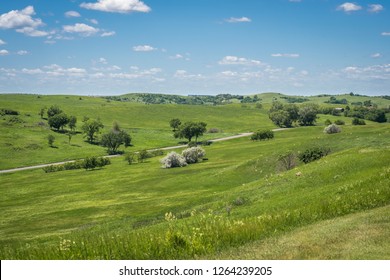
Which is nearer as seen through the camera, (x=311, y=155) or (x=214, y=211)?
(x=214, y=211)

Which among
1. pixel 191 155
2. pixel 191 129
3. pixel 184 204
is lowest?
pixel 184 204

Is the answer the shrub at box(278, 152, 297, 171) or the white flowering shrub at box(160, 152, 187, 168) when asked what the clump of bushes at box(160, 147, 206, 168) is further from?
the shrub at box(278, 152, 297, 171)

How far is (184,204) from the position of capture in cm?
4778

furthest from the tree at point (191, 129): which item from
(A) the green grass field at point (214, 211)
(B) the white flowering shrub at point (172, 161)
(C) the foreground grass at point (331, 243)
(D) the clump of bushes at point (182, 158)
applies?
(C) the foreground grass at point (331, 243)

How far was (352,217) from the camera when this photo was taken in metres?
16.8

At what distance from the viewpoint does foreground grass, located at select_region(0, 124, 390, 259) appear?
15.1 metres

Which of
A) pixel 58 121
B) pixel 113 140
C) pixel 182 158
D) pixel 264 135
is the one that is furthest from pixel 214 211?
pixel 58 121

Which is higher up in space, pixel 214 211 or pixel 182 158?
pixel 214 211

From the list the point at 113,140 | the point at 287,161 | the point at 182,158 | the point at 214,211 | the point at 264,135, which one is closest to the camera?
the point at 214,211

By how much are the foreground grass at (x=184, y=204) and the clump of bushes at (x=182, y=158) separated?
13.4 feet

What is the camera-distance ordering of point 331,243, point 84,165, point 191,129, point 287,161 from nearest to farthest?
point 331,243, point 287,161, point 84,165, point 191,129

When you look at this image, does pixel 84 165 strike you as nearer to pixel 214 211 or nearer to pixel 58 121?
pixel 58 121

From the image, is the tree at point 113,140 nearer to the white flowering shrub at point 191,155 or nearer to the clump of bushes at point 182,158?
the clump of bushes at point 182,158

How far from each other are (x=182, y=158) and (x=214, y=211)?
6414cm
